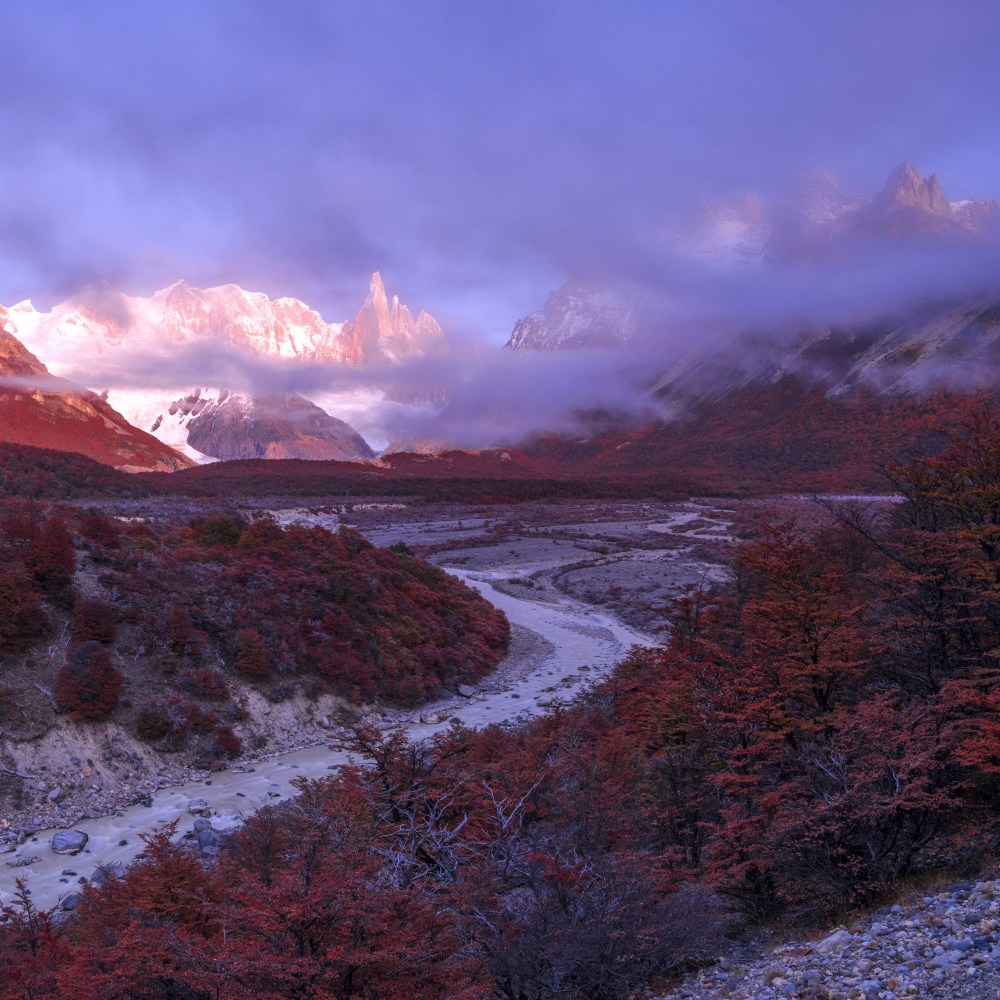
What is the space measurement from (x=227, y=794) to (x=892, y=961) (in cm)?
1378

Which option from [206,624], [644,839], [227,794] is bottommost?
[227,794]

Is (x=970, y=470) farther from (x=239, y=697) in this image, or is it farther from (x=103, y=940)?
(x=239, y=697)

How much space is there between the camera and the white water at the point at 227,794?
1177 centimetres

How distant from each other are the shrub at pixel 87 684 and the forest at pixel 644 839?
603 centimetres

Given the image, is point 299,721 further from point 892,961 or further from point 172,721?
point 892,961

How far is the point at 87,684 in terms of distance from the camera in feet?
52.3

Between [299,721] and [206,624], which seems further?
[206,624]

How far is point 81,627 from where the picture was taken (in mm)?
17469

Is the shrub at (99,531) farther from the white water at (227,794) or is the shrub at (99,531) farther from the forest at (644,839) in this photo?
the forest at (644,839)

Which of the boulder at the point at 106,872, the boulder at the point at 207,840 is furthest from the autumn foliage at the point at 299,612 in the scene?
the boulder at the point at 106,872

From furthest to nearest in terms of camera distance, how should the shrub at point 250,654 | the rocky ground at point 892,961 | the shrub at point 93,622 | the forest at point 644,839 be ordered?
the shrub at point 250,654, the shrub at point 93,622, the forest at point 644,839, the rocky ground at point 892,961

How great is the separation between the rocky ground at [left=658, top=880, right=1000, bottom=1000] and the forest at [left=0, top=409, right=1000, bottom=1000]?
72 cm

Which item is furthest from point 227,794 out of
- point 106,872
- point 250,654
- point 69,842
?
point 250,654

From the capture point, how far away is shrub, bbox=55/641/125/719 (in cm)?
1554
